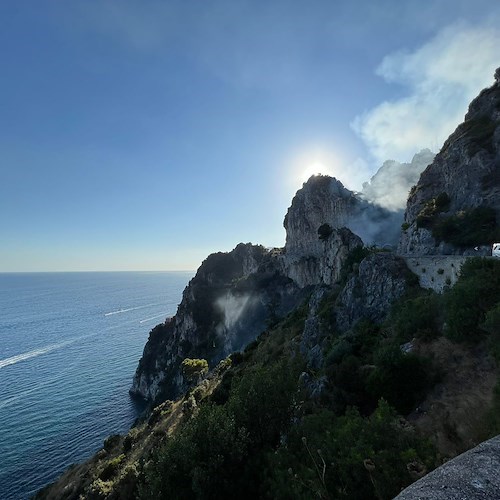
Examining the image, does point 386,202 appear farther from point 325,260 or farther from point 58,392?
point 58,392

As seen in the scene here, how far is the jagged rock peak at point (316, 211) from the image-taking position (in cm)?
10869

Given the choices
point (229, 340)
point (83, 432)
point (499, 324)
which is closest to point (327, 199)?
point (229, 340)

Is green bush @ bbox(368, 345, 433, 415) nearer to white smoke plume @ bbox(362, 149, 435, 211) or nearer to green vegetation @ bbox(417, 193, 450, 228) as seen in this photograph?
green vegetation @ bbox(417, 193, 450, 228)

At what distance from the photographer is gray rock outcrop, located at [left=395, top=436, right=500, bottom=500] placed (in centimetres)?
551

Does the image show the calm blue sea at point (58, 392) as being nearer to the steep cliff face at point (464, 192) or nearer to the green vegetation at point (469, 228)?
the steep cliff face at point (464, 192)

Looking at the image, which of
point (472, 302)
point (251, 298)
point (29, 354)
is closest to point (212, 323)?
point (251, 298)

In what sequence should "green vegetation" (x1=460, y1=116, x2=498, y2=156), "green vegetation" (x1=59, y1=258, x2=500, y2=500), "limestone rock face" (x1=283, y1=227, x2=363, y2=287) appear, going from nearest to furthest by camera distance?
"green vegetation" (x1=59, y1=258, x2=500, y2=500) → "green vegetation" (x1=460, y1=116, x2=498, y2=156) → "limestone rock face" (x1=283, y1=227, x2=363, y2=287)

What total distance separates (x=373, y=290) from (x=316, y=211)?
250 feet

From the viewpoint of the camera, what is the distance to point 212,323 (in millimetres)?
110562

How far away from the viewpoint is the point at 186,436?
1800cm

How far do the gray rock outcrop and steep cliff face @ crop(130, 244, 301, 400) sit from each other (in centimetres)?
8576

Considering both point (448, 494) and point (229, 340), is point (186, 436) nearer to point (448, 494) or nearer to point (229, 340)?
point (448, 494)

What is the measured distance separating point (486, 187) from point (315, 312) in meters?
29.2

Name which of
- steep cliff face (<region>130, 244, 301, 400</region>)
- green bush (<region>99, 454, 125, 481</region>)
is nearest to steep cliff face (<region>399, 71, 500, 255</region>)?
green bush (<region>99, 454, 125, 481</region>)
